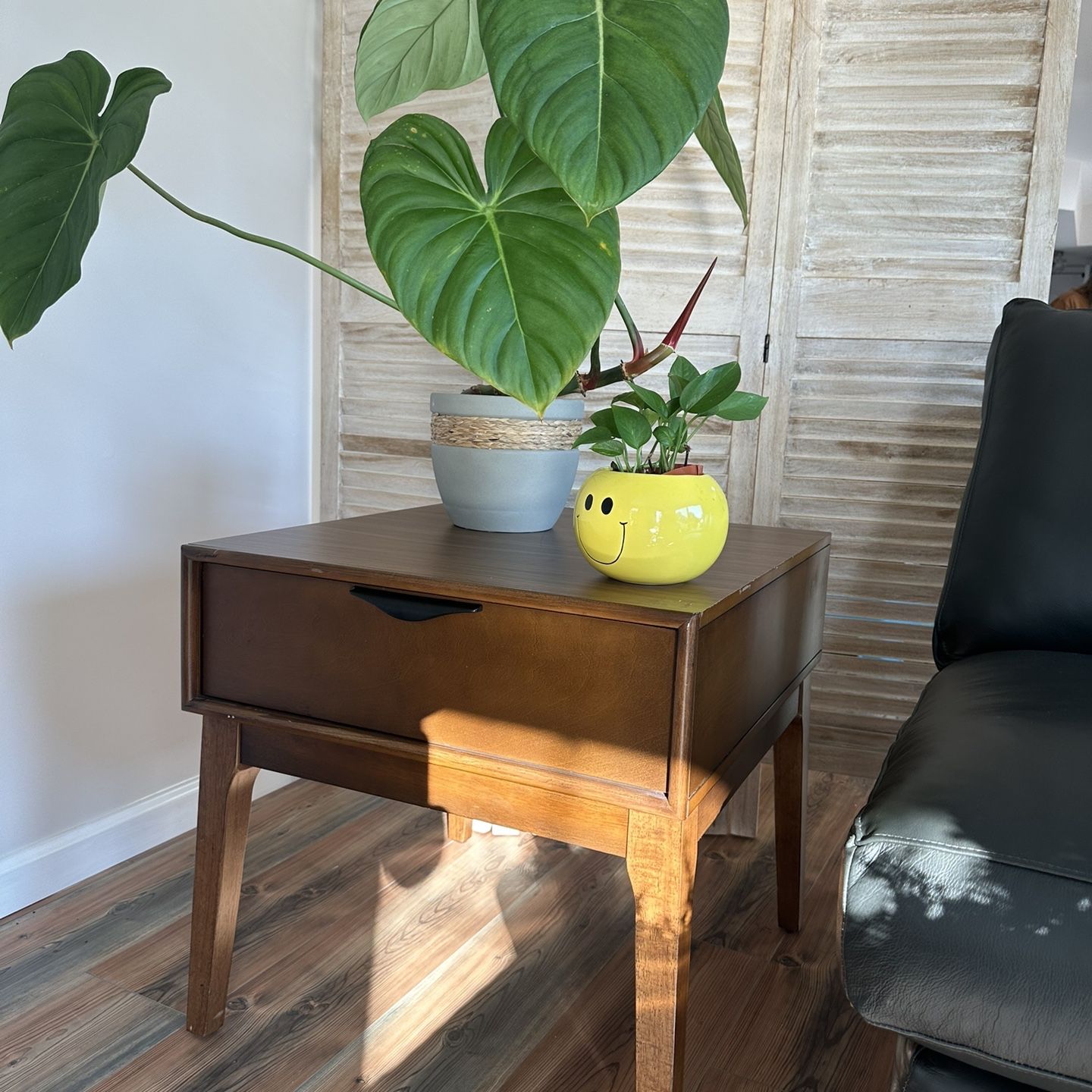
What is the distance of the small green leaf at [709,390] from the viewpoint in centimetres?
87

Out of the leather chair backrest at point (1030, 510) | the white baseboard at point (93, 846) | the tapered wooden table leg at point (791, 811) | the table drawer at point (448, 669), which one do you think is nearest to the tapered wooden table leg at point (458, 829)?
the white baseboard at point (93, 846)

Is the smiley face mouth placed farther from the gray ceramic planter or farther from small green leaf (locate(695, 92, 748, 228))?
small green leaf (locate(695, 92, 748, 228))

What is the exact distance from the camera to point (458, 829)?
4.91 feet

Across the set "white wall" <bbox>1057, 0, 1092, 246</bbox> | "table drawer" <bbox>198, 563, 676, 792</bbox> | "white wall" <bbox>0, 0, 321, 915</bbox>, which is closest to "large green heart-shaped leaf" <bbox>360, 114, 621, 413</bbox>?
"table drawer" <bbox>198, 563, 676, 792</bbox>

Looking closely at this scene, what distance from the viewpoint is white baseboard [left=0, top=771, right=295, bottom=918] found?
1278 mm

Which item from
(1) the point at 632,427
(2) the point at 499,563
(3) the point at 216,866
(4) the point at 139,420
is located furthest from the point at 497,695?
(4) the point at 139,420

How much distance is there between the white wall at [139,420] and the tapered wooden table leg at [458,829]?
1.33 ft

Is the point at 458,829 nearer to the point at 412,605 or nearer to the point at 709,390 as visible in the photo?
the point at 412,605

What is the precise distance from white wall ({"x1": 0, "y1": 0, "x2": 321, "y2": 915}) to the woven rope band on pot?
540mm

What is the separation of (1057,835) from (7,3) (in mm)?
1363

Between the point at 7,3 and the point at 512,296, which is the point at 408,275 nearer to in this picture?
the point at 512,296

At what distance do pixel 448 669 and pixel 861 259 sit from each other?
1.03m

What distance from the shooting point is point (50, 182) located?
35.1 inches

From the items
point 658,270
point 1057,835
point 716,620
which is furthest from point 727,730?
point 658,270
